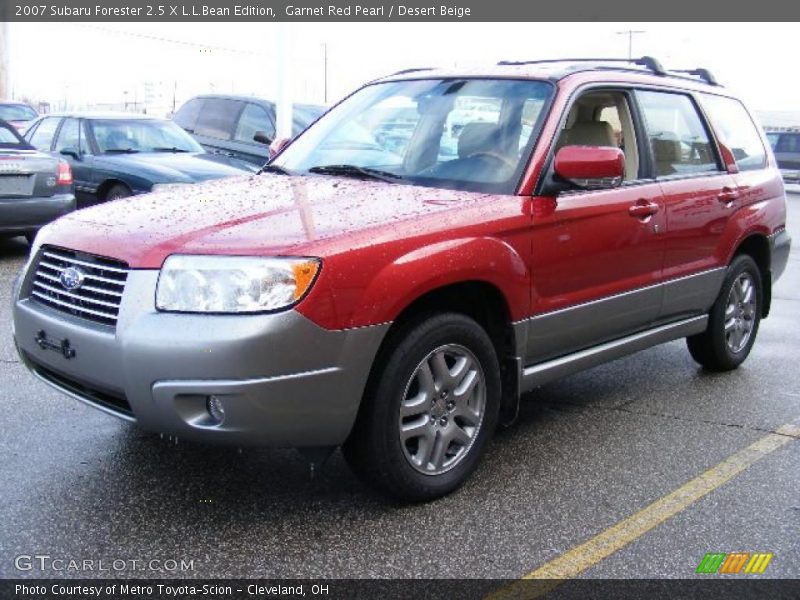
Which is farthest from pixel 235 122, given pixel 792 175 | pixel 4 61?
pixel 792 175

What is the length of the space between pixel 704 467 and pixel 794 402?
141 cm

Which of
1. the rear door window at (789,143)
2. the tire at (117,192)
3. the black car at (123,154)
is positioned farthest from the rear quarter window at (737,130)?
the rear door window at (789,143)

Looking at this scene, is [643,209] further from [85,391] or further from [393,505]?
[85,391]

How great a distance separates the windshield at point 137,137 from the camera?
11172mm

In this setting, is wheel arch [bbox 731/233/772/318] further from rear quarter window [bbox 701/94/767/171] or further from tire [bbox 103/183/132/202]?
tire [bbox 103/183/132/202]

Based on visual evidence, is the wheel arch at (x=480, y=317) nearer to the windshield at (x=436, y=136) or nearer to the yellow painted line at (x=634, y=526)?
the windshield at (x=436, y=136)

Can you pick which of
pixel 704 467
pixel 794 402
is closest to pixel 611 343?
pixel 704 467

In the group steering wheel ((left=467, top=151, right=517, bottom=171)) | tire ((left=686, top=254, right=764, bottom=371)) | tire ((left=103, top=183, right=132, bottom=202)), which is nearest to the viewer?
steering wheel ((left=467, top=151, right=517, bottom=171))

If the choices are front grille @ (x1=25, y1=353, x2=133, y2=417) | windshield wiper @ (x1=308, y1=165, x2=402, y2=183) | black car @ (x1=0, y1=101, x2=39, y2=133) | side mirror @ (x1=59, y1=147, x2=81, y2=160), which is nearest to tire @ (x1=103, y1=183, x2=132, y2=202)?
side mirror @ (x1=59, y1=147, x2=81, y2=160)

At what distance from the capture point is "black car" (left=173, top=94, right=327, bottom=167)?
43.2 ft

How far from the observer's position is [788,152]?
1054 inches

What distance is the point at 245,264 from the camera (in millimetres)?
3131

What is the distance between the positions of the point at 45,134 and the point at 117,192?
2.07m

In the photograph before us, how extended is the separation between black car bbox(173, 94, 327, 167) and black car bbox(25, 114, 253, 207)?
1399mm
